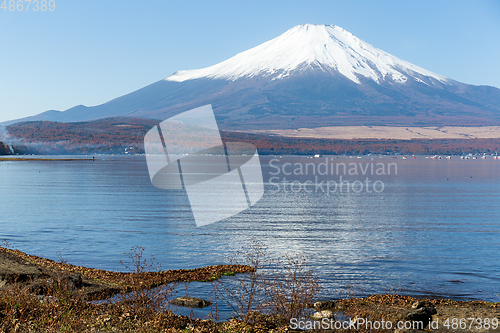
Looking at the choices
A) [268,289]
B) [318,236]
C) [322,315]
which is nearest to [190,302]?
[268,289]

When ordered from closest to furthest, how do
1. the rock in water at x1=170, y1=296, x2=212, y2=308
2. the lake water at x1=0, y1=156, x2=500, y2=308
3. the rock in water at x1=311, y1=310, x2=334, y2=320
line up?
1. the rock in water at x1=311, y1=310, x2=334, y2=320
2. the rock in water at x1=170, y1=296, x2=212, y2=308
3. the lake water at x1=0, y1=156, x2=500, y2=308

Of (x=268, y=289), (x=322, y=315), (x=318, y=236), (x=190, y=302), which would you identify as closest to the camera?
(x=322, y=315)

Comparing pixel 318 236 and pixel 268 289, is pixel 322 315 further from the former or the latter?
pixel 318 236

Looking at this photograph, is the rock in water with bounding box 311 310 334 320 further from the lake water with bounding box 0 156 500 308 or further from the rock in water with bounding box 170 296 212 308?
the rock in water with bounding box 170 296 212 308

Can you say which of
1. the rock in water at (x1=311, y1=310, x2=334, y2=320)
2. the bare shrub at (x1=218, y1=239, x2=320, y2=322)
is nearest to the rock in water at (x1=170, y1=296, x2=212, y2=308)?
the bare shrub at (x1=218, y1=239, x2=320, y2=322)

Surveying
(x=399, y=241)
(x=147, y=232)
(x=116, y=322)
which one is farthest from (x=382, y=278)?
(x=147, y=232)

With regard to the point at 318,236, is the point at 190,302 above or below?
above

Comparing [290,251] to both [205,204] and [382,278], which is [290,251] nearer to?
[382,278]

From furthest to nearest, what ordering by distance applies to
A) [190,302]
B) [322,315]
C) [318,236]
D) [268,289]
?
[318,236], [268,289], [190,302], [322,315]

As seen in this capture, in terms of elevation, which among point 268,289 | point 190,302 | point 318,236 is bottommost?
point 318,236

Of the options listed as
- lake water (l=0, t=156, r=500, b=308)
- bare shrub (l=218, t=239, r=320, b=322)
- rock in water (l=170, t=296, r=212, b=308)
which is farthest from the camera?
lake water (l=0, t=156, r=500, b=308)

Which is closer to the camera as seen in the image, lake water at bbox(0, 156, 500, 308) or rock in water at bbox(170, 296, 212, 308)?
rock in water at bbox(170, 296, 212, 308)

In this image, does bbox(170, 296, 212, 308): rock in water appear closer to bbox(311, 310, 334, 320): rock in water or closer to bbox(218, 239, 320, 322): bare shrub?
bbox(218, 239, 320, 322): bare shrub

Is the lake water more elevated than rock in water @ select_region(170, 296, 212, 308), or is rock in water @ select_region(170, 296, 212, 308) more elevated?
rock in water @ select_region(170, 296, 212, 308)
